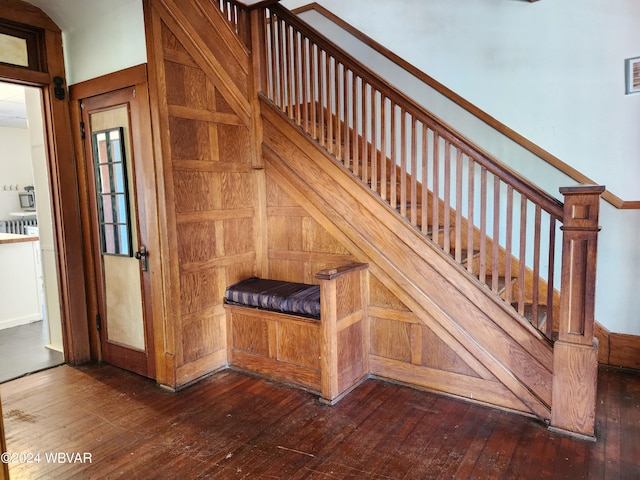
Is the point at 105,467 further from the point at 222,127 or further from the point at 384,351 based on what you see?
the point at 222,127

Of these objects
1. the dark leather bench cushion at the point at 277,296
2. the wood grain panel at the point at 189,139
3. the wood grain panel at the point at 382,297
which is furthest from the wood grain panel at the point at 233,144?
the wood grain panel at the point at 382,297

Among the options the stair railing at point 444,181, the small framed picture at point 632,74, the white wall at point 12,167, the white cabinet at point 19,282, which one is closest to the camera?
the stair railing at point 444,181

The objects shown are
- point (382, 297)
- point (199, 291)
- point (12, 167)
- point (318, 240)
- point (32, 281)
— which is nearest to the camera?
point (382, 297)

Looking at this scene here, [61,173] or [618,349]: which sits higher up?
[61,173]

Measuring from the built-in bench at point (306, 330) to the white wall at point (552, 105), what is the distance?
1755 mm

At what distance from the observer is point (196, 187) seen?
3119 mm

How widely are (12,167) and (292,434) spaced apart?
8.61 metres

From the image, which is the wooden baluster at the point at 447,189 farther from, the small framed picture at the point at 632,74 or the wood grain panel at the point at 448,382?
the small framed picture at the point at 632,74

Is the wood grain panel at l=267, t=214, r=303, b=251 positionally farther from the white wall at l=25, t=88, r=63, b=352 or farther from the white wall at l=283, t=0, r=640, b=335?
the white wall at l=25, t=88, r=63, b=352

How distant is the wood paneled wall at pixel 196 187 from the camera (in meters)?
2.91

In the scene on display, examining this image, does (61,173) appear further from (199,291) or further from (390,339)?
(390,339)

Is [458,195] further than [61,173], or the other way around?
[61,173]

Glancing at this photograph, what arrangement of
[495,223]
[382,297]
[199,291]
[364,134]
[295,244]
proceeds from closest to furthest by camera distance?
[495,223] → [364,134] → [382,297] → [199,291] → [295,244]

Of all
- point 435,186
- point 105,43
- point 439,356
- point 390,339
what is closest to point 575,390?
point 439,356
